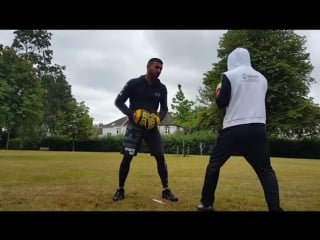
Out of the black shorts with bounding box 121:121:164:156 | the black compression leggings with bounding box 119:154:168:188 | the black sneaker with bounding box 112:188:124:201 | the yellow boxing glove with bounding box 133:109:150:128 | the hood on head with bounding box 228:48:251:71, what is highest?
the hood on head with bounding box 228:48:251:71

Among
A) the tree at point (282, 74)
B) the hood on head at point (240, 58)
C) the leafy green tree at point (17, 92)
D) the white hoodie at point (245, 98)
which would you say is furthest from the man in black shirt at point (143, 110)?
the tree at point (282, 74)

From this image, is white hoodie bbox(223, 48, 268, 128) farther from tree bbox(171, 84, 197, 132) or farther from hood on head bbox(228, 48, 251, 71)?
tree bbox(171, 84, 197, 132)

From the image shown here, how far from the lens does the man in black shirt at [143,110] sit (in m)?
4.92

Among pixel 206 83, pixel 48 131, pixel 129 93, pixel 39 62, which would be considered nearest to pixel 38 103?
pixel 206 83

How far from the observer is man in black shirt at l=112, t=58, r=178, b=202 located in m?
4.92

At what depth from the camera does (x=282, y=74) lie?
2803 cm

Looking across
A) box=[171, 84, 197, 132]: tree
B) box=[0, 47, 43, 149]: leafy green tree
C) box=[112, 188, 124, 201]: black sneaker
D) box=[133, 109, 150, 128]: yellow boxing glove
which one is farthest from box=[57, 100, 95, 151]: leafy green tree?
box=[133, 109, 150, 128]: yellow boxing glove

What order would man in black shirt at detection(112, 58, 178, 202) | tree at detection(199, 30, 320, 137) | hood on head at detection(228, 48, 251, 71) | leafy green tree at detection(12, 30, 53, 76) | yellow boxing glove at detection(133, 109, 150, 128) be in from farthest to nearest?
leafy green tree at detection(12, 30, 53, 76) → tree at detection(199, 30, 320, 137) → man in black shirt at detection(112, 58, 178, 202) → yellow boxing glove at detection(133, 109, 150, 128) → hood on head at detection(228, 48, 251, 71)

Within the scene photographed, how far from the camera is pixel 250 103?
155 inches

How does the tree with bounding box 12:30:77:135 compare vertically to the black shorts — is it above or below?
above

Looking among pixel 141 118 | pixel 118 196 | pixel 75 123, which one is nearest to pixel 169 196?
pixel 118 196

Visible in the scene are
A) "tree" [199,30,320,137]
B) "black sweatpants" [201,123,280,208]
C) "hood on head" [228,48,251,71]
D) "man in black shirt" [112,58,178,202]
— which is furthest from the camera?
"tree" [199,30,320,137]

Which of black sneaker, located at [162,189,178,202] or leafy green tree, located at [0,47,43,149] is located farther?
leafy green tree, located at [0,47,43,149]

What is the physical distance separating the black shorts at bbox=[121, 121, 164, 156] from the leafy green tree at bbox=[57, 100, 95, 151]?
3794cm
